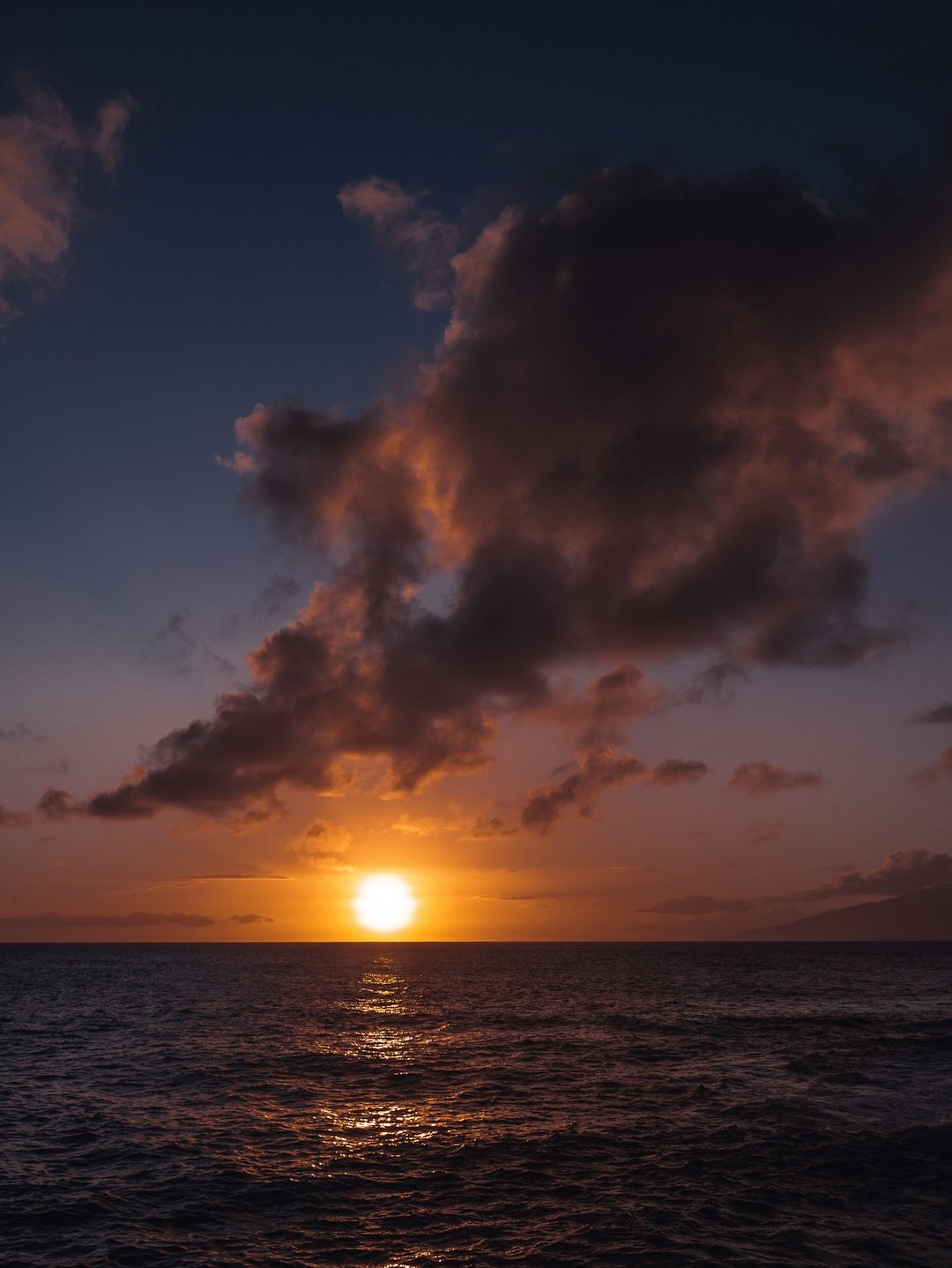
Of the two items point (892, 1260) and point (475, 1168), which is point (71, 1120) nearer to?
point (475, 1168)

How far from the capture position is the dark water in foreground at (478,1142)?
2467 cm

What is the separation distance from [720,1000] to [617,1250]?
81.2m

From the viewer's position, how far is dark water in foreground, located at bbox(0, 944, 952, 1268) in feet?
80.9

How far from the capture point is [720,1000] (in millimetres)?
96438

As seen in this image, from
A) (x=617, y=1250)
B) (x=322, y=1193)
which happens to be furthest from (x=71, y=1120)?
(x=617, y=1250)

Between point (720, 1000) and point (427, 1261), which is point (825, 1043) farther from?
point (427, 1261)

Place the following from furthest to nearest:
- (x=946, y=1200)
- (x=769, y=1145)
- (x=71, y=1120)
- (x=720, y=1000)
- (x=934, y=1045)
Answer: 1. (x=720, y=1000)
2. (x=934, y=1045)
3. (x=71, y=1120)
4. (x=769, y=1145)
5. (x=946, y=1200)

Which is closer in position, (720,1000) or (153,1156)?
(153,1156)

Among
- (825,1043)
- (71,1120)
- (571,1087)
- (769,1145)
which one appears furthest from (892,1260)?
(825,1043)

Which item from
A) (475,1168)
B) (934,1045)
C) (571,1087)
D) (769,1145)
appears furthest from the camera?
(934,1045)

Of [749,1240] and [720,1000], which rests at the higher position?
[749,1240]

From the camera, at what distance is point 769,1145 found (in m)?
34.1

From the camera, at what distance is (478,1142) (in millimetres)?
34750

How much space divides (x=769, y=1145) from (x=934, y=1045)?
34.9 meters
